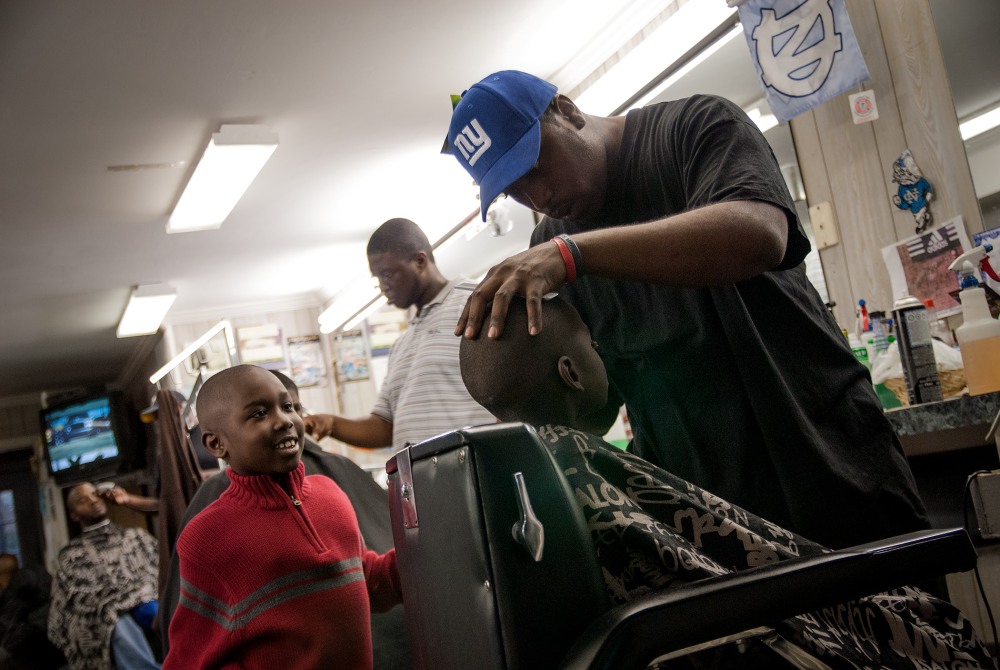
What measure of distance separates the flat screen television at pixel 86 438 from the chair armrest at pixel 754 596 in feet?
32.5

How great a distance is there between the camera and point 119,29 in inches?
134

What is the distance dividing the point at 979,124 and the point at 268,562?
7.72 feet

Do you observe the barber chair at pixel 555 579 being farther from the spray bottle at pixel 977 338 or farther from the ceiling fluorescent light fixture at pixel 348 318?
the ceiling fluorescent light fixture at pixel 348 318

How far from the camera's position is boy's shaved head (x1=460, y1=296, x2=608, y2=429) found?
1.02 metres

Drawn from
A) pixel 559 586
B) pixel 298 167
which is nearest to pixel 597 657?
pixel 559 586

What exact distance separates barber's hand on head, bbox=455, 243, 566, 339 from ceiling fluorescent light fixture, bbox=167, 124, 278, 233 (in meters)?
3.74

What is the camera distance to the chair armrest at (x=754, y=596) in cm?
69

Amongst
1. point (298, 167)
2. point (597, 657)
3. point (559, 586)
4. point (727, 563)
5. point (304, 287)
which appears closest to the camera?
point (597, 657)

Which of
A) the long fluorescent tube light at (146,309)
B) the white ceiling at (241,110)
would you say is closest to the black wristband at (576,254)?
the white ceiling at (241,110)

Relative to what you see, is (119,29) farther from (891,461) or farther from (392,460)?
(891,461)

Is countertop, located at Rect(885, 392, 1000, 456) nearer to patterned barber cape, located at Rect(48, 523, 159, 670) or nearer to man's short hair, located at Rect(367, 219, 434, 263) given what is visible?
man's short hair, located at Rect(367, 219, 434, 263)

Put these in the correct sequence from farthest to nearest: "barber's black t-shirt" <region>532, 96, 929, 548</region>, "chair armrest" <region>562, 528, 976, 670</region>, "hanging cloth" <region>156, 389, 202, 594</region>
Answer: "hanging cloth" <region>156, 389, 202, 594</region>
"barber's black t-shirt" <region>532, 96, 929, 548</region>
"chair armrest" <region>562, 528, 976, 670</region>

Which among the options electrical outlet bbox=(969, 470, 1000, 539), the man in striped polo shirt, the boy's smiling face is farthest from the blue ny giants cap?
the man in striped polo shirt

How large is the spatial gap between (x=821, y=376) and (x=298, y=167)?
14.6 feet
